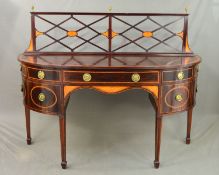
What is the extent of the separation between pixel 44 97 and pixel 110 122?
929 millimetres

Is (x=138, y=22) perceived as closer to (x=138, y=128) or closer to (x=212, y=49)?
(x=212, y=49)

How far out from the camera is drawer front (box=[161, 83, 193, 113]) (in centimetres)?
236

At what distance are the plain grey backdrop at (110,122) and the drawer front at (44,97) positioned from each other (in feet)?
1.40

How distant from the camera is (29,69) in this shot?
2375mm

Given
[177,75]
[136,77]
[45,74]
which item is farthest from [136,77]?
[45,74]

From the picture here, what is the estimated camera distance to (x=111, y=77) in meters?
2.31

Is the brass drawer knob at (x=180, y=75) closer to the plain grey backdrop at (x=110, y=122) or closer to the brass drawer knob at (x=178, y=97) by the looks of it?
the brass drawer knob at (x=178, y=97)

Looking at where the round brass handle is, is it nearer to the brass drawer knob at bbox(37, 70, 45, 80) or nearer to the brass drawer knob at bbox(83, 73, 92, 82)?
the brass drawer knob at bbox(83, 73, 92, 82)

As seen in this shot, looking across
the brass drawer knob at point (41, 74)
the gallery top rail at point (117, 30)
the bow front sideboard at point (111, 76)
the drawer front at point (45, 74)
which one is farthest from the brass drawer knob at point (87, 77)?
the gallery top rail at point (117, 30)

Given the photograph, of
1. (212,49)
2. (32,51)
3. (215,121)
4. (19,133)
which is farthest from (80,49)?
(215,121)

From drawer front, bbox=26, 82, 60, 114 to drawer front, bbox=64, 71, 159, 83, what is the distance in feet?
0.42

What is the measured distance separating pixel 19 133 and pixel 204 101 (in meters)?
1.71

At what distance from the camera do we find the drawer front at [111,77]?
2.29m

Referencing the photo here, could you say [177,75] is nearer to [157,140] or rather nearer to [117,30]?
[157,140]
